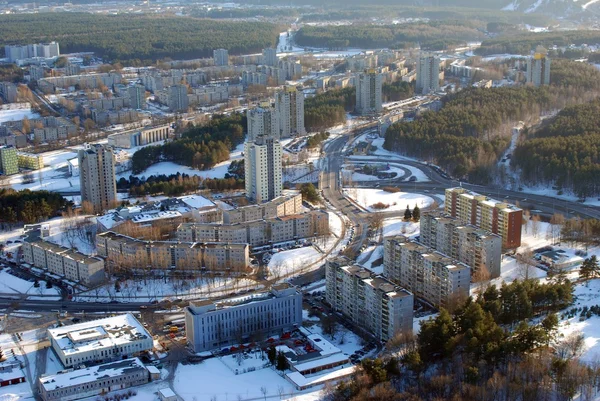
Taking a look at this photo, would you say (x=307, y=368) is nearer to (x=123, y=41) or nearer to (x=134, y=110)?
(x=134, y=110)

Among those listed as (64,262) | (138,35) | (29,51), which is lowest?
(64,262)

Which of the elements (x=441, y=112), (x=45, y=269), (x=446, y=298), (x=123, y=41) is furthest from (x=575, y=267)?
(x=123, y=41)

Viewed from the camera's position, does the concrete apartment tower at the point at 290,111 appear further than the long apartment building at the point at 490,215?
Yes

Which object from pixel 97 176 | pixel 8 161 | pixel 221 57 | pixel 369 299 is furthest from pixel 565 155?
pixel 221 57

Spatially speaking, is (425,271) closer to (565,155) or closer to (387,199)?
(387,199)

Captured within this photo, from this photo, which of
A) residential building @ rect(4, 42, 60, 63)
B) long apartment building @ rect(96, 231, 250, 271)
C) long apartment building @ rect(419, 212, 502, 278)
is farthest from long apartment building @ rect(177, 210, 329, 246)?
residential building @ rect(4, 42, 60, 63)

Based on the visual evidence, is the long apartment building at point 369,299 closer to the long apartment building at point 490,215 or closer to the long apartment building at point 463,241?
the long apartment building at point 463,241

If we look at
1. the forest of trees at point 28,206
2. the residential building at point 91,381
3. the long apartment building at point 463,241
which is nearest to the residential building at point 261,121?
the forest of trees at point 28,206
